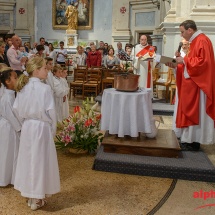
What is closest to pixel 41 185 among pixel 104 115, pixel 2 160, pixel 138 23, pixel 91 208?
pixel 91 208

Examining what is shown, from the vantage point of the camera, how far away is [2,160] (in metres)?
3.60

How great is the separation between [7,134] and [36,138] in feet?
2.27

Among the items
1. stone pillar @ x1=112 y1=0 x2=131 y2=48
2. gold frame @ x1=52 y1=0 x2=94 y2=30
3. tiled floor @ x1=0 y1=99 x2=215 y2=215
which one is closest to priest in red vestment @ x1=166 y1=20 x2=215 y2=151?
tiled floor @ x1=0 y1=99 x2=215 y2=215

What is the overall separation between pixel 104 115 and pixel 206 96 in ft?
4.63

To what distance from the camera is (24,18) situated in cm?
1708

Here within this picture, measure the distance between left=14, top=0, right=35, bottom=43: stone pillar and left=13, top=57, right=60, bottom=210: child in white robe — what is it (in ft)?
47.9

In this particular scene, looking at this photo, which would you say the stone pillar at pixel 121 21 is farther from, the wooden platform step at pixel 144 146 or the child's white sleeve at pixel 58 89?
the wooden platform step at pixel 144 146

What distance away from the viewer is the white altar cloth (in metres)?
4.63

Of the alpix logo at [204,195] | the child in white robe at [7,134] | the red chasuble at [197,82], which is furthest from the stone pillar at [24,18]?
the alpix logo at [204,195]

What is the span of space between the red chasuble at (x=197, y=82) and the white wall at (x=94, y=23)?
12.6m

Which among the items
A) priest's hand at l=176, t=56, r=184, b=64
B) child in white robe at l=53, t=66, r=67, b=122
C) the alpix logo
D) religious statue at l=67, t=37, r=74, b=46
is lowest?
the alpix logo

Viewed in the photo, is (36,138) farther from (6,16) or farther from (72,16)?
(6,16)

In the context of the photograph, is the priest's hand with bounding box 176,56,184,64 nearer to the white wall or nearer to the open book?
the open book

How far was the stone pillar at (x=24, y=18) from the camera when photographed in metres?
17.0
